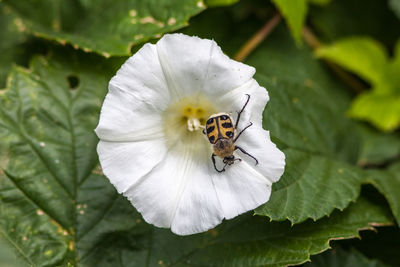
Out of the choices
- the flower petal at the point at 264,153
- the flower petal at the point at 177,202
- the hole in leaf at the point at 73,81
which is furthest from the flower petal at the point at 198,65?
the hole in leaf at the point at 73,81

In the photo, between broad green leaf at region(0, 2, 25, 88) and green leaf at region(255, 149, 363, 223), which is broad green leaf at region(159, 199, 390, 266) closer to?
green leaf at region(255, 149, 363, 223)

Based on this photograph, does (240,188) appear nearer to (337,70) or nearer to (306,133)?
(306,133)

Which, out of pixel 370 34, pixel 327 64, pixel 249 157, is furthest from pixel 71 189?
pixel 370 34

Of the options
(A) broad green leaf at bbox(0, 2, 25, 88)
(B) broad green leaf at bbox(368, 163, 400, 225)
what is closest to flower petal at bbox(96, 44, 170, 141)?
(A) broad green leaf at bbox(0, 2, 25, 88)

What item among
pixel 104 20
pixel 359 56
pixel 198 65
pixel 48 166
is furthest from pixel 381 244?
pixel 104 20

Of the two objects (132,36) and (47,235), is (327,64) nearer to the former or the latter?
(132,36)

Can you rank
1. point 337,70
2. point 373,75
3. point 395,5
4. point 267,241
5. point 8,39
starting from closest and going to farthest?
point 267,241
point 8,39
point 395,5
point 373,75
point 337,70
